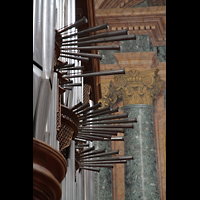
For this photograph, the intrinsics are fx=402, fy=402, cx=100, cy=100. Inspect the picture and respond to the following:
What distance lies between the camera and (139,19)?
49.2ft

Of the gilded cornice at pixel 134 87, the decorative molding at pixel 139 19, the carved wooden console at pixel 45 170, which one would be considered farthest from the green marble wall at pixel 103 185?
the carved wooden console at pixel 45 170

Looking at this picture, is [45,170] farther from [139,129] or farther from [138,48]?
[138,48]

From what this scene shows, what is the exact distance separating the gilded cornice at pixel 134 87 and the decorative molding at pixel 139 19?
138 centimetres

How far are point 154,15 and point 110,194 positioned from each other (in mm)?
6672

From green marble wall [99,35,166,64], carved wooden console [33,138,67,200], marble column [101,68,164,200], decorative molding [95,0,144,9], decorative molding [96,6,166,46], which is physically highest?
decorative molding [95,0,144,9]

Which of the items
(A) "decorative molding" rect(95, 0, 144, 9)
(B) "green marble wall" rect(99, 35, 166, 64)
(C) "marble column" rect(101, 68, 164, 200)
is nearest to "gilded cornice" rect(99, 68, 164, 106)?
(C) "marble column" rect(101, 68, 164, 200)

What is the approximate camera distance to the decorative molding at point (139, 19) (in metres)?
14.9

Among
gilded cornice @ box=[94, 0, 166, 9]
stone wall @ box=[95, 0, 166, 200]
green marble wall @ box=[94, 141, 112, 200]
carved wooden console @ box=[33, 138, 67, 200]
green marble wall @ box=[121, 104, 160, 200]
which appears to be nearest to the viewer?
carved wooden console @ box=[33, 138, 67, 200]

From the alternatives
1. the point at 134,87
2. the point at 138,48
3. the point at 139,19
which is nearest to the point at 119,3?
the point at 139,19

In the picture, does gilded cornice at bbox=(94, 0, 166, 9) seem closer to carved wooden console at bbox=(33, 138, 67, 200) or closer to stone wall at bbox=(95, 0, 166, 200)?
stone wall at bbox=(95, 0, 166, 200)

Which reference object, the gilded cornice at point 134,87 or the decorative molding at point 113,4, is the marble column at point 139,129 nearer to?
the gilded cornice at point 134,87

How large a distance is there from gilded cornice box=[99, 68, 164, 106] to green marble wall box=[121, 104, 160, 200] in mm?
332

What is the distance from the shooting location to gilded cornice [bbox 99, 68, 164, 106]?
14.4 m
